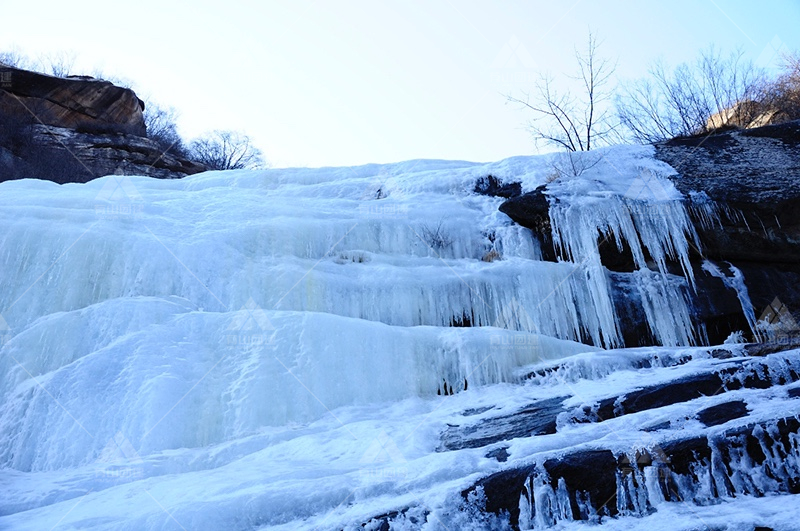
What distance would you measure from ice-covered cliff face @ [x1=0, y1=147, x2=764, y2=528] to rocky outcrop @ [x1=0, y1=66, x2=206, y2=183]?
20.0ft

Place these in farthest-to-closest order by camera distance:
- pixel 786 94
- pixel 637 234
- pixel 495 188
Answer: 1. pixel 786 94
2. pixel 495 188
3. pixel 637 234

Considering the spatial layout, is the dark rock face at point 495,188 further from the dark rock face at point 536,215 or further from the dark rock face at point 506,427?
the dark rock face at point 506,427

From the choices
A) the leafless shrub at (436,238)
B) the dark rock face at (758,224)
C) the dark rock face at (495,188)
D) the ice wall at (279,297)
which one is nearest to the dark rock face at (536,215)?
the ice wall at (279,297)

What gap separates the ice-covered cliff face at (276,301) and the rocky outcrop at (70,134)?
6083 millimetres

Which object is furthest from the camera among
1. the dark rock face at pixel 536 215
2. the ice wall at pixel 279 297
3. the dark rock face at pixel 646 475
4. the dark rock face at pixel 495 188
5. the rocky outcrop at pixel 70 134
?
the rocky outcrop at pixel 70 134

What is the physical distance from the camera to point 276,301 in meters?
5.46

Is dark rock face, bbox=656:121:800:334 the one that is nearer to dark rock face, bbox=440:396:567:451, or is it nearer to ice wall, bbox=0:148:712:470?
ice wall, bbox=0:148:712:470

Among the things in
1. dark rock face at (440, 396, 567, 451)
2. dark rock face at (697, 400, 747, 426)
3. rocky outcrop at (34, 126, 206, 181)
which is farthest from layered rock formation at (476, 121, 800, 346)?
rocky outcrop at (34, 126, 206, 181)

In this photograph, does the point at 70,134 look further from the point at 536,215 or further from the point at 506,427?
the point at 506,427

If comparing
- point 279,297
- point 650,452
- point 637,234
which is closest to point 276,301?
point 279,297

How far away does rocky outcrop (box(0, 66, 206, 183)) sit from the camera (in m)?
12.9

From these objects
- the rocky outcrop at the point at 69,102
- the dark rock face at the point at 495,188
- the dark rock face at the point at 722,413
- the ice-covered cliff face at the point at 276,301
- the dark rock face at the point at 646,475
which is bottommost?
the dark rock face at the point at 646,475

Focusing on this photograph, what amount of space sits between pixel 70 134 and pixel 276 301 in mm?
11653

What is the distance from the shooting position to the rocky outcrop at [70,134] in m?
12.9
